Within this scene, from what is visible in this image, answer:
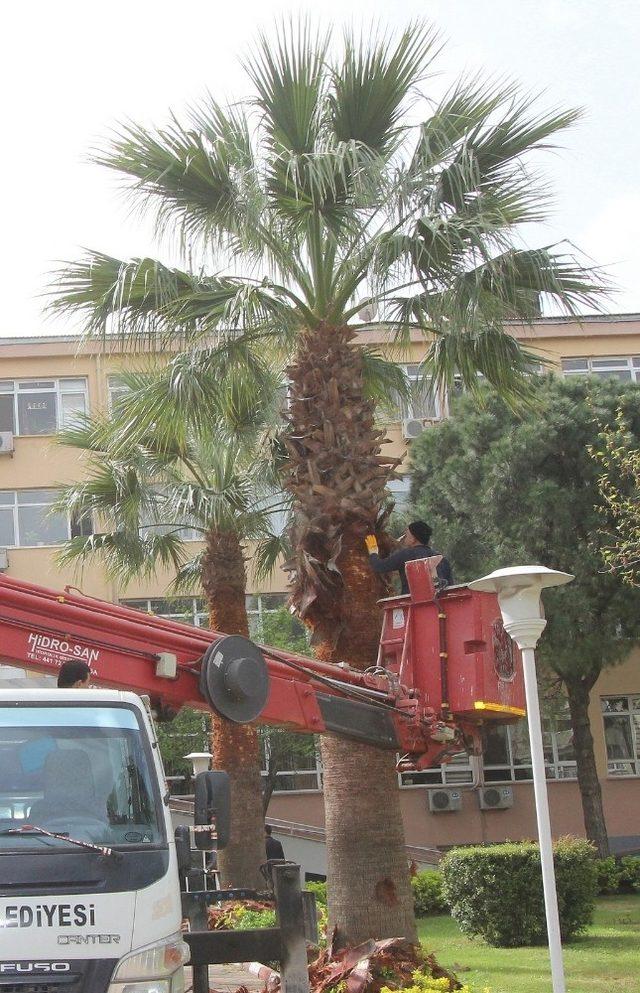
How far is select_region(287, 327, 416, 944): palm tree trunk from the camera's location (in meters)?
11.3

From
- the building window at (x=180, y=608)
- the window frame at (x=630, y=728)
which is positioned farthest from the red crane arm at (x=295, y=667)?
the window frame at (x=630, y=728)

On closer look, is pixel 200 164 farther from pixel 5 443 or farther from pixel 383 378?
pixel 5 443

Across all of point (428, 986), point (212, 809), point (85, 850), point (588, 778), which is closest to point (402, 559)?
point (428, 986)

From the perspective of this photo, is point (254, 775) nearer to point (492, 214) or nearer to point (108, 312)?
point (108, 312)

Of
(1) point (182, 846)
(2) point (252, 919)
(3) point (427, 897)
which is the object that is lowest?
(3) point (427, 897)

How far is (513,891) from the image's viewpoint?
1581cm

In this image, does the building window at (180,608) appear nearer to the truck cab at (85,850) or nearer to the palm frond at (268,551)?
the palm frond at (268,551)

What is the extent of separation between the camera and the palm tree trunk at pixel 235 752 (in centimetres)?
1845

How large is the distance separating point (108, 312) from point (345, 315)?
240 cm

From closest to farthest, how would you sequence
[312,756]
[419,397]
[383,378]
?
[419,397] < [383,378] < [312,756]

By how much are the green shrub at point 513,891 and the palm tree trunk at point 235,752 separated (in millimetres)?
3261

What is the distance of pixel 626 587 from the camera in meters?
24.2

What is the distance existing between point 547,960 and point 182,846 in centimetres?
869

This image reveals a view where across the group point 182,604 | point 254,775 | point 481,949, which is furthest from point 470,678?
point 182,604
